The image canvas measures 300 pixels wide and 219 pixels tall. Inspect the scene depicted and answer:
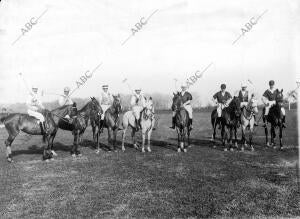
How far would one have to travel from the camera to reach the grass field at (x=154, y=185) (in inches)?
295

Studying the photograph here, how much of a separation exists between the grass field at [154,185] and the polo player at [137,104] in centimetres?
180

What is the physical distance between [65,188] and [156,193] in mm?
2410

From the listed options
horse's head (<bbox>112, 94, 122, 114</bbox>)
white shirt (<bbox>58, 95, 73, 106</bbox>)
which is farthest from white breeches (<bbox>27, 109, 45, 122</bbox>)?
horse's head (<bbox>112, 94, 122, 114</bbox>)

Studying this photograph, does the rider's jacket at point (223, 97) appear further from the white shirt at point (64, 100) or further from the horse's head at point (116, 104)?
the white shirt at point (64, 100)

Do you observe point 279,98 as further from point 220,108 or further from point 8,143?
point 8,143

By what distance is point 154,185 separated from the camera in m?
9.61

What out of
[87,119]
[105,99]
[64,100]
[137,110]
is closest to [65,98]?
[64,100]

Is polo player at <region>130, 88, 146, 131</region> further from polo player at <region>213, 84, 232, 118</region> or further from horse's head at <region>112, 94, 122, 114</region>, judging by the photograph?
polo player at <region>213, 84, 232, 118</region>

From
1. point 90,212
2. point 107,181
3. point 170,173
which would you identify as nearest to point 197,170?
point 170,173

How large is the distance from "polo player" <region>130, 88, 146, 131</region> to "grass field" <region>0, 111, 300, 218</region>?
70.9 inches

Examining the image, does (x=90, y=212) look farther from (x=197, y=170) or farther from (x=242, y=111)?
(x=242, y=111)

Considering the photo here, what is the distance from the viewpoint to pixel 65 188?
952 centimetres

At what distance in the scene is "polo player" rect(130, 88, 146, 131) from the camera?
16.4 metres

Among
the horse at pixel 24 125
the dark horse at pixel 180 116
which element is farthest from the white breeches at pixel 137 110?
the horse at pixel 24 125
